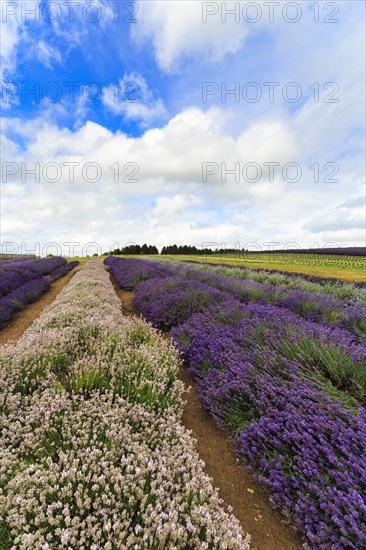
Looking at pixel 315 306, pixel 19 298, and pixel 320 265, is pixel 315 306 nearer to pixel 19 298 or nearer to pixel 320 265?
pixel 19 298

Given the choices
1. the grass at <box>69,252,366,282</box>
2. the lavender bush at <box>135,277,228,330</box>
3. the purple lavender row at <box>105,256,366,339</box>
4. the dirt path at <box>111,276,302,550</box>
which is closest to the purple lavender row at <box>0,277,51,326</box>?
the lavender bush at <box>135,277,228,330</box>

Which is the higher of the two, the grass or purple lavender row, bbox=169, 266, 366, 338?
the grass

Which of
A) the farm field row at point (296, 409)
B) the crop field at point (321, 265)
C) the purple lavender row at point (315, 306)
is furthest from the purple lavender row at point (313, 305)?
the crop field at point (321, 265)

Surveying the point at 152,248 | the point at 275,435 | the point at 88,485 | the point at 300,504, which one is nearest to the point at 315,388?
the point at 275,435

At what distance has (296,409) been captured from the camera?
7.50 ft

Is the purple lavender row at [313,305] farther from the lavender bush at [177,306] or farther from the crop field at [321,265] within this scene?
the crop field at [321,265]

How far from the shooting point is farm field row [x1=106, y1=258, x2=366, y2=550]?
1.68m

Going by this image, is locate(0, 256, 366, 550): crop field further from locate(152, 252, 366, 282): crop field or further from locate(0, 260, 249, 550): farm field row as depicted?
locate(152, 252, 366, 282): crop field

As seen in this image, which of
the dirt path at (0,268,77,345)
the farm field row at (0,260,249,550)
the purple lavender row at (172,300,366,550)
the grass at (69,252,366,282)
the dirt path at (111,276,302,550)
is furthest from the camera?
the grass at (69,252,366,282)

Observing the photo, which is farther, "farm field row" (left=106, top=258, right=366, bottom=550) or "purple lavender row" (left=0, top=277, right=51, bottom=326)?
"purple lavender row" (left=0, top=277, right=51, bottom=326)

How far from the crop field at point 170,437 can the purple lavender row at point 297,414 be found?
13 mm

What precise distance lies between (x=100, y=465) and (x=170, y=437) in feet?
2.10

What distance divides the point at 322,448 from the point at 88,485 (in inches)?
61.4

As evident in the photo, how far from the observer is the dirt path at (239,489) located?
1857mm
